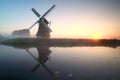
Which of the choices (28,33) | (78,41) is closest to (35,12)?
(78,41)

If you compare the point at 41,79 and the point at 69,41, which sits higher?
the point at 41,79

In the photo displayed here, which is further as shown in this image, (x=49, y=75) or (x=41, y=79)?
(x=49, y=75)

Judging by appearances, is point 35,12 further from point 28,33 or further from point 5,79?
point 5,79

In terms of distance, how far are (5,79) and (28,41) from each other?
36.0 m

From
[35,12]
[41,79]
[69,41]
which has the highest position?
[41,79]

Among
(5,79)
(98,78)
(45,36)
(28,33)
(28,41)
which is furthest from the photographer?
(28,33)

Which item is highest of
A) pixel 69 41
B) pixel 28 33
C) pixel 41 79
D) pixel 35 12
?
pixel 41 79

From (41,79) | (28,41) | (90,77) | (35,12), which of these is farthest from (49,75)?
(35,12)

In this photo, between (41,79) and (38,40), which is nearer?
(41,79)

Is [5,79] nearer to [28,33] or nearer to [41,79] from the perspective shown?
[41,79]

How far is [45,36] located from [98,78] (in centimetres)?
4015

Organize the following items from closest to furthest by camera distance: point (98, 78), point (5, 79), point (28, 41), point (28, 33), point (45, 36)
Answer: point (5, 79) → point (98, 78) → point (28, 41) → point (45, 36) → point (28, 33)

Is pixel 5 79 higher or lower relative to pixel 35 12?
higher

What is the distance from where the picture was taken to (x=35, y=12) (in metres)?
57.8
